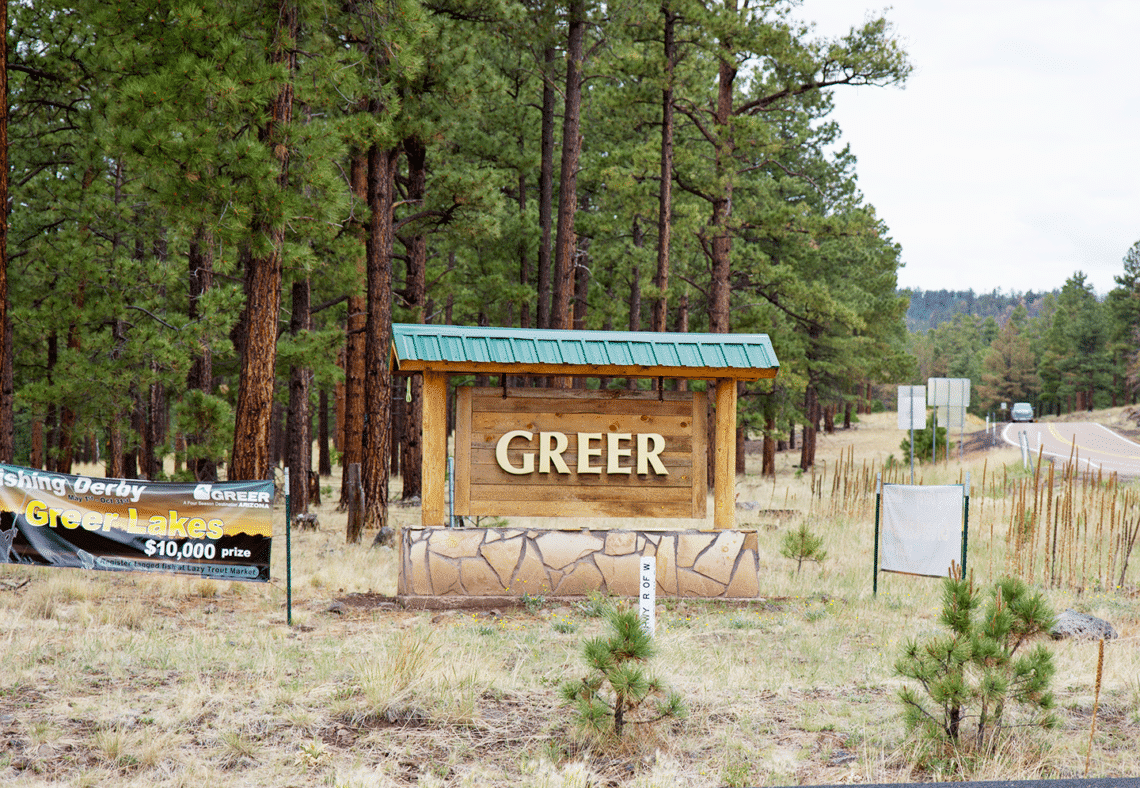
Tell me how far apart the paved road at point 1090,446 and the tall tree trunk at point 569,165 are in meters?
13.4

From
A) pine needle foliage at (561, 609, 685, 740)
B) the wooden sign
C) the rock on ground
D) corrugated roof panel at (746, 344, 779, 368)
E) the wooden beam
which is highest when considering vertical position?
corrugated roof panel at (746, 344, 779, 368)

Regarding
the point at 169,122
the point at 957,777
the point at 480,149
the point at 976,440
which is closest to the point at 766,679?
the point at 957,777

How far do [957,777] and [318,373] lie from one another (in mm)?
14890

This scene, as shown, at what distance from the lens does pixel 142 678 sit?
22.6 ft

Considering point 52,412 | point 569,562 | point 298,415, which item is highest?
point 298,415

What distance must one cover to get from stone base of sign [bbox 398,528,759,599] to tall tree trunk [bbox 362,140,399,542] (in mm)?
5455

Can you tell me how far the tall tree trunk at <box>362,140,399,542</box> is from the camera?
15.5 metres

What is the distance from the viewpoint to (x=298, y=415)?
19156mm

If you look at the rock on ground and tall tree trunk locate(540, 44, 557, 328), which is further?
tall tree trunk locate(540, 44, 557, 328)

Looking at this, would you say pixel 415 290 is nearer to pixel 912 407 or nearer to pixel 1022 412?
pixel 912 407

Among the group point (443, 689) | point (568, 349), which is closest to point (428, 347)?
point (568, 349)

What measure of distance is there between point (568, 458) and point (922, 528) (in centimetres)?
421

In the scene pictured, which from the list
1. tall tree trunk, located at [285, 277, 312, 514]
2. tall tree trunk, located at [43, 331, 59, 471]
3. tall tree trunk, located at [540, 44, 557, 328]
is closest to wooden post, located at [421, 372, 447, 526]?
tall tree trunk, located at [285, 277, 312, 514]

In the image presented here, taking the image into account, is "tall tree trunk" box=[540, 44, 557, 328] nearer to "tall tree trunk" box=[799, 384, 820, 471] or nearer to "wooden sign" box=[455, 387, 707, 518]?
"wooden sign" box=[455, 387, 707, 518]
